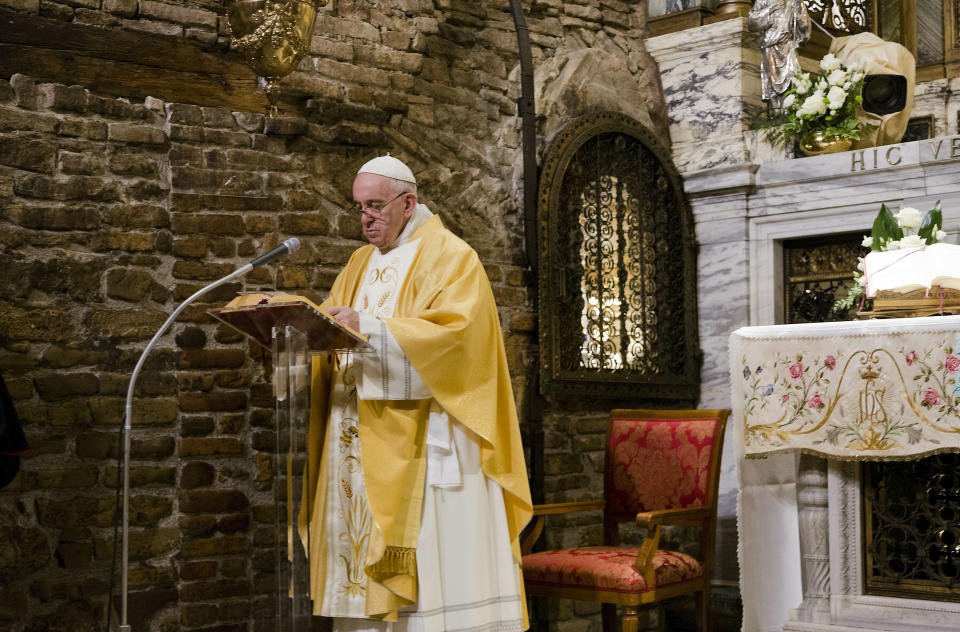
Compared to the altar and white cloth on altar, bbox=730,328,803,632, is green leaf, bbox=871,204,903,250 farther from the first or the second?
white cloth on altar, bbox=730,328,803,632

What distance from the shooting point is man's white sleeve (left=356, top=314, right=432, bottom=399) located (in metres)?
3.71

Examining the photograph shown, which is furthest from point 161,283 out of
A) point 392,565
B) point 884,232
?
point 884,232

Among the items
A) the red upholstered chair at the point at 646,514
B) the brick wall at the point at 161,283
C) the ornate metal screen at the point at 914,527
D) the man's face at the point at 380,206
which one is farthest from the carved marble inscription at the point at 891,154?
the man's face at the point at 380,206

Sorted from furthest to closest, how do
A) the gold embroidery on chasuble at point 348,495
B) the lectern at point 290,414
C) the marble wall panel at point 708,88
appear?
the marble wall panel at point 708,88 < the gold embroidery on chasuble at point 348,495 < the lectern at point 290,414

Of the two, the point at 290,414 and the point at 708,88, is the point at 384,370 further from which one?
the point at 708,88

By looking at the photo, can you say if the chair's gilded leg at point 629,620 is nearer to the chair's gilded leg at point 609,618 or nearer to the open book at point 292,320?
the chair's gilded leg at point 609,618

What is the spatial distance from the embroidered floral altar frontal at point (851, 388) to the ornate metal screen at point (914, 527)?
0.66 ft

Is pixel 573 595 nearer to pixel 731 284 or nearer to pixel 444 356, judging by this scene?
pixel 444 356

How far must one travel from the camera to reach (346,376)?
397 cm

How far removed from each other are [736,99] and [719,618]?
2571 millimetres

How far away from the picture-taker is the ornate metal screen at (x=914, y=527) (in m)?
4.13

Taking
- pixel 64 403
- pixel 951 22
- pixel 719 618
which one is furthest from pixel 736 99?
pixel 64 403

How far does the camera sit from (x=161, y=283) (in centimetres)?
453

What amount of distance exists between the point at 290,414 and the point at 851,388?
1.99 m
